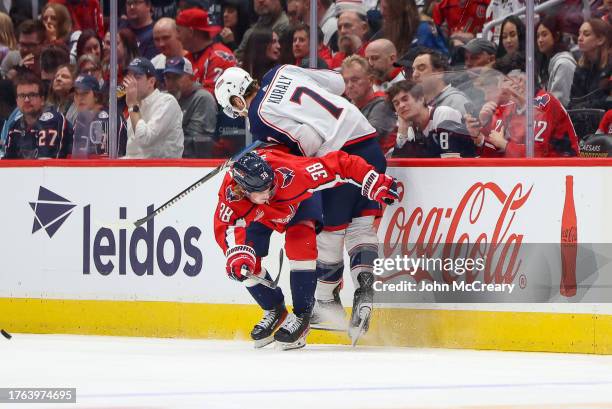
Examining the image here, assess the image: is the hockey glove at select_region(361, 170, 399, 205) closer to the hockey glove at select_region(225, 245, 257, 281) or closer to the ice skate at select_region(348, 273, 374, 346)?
the ice skate at select_region(348, 273, 374, 346)

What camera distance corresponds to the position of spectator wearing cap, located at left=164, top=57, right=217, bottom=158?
8.05m

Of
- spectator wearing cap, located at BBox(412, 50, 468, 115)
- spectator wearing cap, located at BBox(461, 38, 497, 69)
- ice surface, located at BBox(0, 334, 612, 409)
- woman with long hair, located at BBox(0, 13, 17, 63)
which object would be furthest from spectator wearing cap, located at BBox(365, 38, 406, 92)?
woman with long hair, located at BBox(0, 13, 17, 63)

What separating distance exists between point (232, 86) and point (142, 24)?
3.33 ft

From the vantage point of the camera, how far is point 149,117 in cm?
832

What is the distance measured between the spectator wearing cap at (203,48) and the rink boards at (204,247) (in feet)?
1.74

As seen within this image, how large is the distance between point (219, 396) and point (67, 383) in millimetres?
797

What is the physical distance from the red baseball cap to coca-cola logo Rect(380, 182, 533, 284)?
57.5 inches

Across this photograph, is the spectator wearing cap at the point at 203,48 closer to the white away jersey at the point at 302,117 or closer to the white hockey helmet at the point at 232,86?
the white hockey helmet at the point at 232,86

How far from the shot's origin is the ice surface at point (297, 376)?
526 cm

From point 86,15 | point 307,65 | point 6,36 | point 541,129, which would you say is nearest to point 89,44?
point 86,15

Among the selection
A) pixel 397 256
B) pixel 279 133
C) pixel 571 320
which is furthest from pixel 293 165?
pixel 571 320

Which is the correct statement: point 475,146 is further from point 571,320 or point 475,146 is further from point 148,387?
point 148,387

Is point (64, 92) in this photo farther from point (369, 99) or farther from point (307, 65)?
point (369, 99)

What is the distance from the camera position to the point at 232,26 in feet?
26.3
